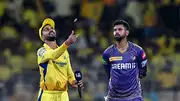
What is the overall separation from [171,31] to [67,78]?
8784 millimetres

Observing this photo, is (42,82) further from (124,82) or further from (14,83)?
(14,83)

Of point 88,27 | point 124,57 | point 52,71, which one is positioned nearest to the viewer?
point 124,57

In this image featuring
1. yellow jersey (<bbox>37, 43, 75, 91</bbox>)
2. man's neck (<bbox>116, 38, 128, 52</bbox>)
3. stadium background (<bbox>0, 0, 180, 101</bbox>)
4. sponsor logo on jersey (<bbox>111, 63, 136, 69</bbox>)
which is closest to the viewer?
sponsor logo on jersey (<bbox>111, 63, 136, 69</bbox>)

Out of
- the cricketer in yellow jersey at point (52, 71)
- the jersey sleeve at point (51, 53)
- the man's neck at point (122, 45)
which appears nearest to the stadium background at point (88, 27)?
the cricketer in yellow jersey at point (52, 71)

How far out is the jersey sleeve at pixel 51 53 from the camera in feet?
34.6

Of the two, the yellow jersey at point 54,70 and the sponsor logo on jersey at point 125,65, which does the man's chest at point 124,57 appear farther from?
the yellow jersey at point 54,70

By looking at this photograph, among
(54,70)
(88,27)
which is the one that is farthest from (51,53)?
(88,27)

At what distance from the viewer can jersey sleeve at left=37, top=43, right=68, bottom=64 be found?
1055 centimetres

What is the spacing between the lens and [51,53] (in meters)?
10.8

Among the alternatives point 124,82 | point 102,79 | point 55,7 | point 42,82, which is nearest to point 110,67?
point 124,82

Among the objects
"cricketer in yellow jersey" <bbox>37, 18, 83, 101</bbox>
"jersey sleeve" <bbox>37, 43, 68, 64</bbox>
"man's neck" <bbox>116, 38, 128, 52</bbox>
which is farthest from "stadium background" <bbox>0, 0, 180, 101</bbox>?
"man's neck" <bbox>116, 38, 128, 52</bbox>

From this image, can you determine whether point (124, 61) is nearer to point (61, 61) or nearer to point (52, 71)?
point (61, 61)

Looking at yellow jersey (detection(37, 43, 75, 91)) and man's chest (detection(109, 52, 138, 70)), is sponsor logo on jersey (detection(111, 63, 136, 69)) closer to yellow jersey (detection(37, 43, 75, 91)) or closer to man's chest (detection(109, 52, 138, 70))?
man's chest (detection(109, 52, 138, 70))

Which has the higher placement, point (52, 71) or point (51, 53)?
point (51, 53)
